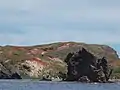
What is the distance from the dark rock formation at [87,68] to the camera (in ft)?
519

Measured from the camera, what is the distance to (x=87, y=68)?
160 metres

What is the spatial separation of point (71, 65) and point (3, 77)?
44945 millimetres

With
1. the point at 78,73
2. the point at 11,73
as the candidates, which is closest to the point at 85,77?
the point at 78,73

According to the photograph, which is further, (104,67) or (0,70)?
(0,70)

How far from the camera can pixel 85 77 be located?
161 meters

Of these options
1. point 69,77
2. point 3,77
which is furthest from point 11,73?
point 69,77

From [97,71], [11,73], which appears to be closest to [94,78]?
[97,71]

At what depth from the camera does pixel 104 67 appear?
158875 millimetres

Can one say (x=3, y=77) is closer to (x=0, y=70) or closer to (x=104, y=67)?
(x=0, y=70)

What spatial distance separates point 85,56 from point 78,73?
228 inches

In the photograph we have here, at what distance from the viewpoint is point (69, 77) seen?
164 meters

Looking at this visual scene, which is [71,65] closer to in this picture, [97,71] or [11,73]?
[97,71]

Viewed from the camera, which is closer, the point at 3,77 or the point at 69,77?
the point at 69,77

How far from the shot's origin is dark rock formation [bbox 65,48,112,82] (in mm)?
158163
